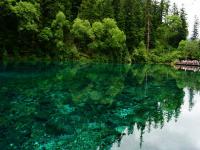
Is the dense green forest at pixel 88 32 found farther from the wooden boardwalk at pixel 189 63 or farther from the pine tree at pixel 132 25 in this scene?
the wooden boardwalk at pixel 189 63

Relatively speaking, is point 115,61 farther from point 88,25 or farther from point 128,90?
point 128,90

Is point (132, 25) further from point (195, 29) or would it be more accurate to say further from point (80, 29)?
point (195, 29)

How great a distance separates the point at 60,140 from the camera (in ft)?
40.2

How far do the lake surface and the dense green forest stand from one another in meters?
27.9

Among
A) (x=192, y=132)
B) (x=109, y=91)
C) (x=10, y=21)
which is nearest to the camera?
(x=192, y=132)

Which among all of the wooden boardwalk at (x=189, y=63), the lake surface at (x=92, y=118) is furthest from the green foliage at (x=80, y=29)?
the lake surface at (x=92, y=118)

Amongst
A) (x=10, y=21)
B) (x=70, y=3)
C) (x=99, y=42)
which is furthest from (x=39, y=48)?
(x=70, y=3)

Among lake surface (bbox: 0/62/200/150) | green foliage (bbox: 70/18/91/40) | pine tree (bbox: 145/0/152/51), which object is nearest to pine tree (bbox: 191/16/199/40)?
pine tree (bbox: 145/0/152/51)

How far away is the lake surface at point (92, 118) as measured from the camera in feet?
40.1

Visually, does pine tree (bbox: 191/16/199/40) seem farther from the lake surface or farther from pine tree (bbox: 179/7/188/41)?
the lake surface

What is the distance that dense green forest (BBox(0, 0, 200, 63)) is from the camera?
175 feet

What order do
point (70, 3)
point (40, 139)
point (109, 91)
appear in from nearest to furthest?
1. point (40, 139)
2. point (109, 91)
3. point (70, 3)

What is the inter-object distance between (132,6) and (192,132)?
64.6 metres

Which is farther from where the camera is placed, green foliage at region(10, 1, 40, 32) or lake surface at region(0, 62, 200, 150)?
green foliage at region(10, 1, 40, 32)
